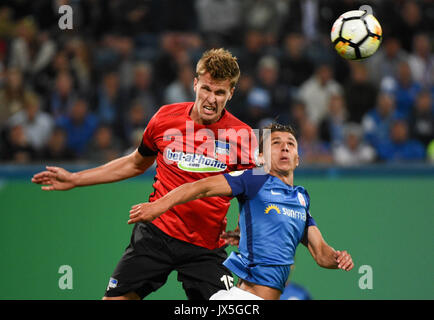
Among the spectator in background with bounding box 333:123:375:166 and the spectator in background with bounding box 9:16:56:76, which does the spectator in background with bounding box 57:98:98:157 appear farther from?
the spectator in background with bounding box 333:123:375:166

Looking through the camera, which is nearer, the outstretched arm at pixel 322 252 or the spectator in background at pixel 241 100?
the outstretched arm at pixel 322 252

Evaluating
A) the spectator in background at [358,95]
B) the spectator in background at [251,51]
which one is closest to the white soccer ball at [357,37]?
the spectator in background at [358,95]

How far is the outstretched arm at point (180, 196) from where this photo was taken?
3826 mm

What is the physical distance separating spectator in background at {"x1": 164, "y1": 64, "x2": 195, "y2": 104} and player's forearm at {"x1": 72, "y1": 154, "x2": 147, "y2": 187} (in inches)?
133

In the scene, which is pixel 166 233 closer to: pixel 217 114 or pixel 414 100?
pixel 217 114

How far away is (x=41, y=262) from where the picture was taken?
6320 millimetres

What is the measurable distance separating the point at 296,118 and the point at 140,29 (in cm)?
277

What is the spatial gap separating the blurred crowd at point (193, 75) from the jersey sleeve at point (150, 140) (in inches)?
97.9

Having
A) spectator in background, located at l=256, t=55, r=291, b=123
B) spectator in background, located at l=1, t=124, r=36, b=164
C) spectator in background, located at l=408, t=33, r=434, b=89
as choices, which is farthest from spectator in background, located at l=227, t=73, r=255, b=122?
spectator in background, located at l=1, t=124, r=36, b=164

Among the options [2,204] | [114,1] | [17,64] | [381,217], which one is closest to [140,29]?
[114,1]

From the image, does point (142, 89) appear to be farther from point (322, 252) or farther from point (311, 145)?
point (322, 252)

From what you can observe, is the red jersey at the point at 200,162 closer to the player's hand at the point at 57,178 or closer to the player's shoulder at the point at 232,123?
the player's shoulder at the point at 232,123

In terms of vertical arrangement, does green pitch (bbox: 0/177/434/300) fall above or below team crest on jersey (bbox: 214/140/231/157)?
below

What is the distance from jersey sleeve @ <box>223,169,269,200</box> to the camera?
4.17m
